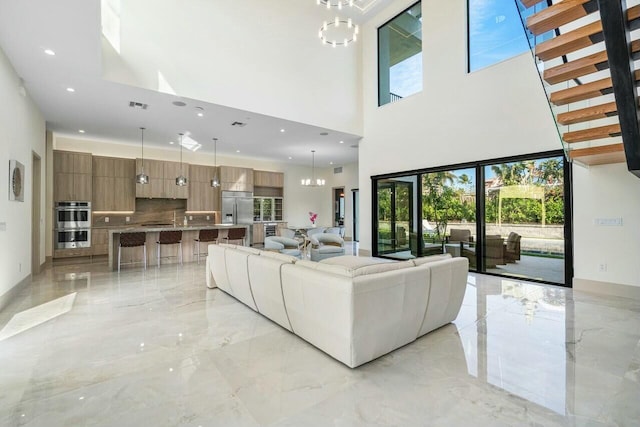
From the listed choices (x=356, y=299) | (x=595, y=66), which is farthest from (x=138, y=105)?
(x=595, y=66)

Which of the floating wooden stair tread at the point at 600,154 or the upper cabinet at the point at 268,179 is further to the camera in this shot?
the upper cabinet at the point at 268,179

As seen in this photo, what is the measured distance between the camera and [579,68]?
299cm

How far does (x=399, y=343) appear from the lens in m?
2.77

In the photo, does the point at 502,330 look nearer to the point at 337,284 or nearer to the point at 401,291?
the point at 401,291

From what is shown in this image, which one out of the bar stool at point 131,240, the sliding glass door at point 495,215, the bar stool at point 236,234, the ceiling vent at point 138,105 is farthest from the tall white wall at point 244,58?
the bar stool at point 236,234

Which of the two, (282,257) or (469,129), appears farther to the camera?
(469,129)

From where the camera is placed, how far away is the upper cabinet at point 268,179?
1150 cm

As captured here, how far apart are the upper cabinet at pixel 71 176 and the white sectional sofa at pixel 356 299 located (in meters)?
7.14

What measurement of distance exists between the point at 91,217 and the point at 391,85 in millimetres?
8816

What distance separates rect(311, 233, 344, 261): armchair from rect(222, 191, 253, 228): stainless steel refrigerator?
166 inches

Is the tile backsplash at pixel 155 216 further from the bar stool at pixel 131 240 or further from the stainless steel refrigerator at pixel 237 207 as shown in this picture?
the bar stool at pixel 131 240

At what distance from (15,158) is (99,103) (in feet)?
5.98

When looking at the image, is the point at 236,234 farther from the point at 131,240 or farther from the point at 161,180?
the point at 161,180

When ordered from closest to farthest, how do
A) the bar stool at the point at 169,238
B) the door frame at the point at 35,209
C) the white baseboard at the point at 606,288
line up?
the white baseboard at the point at 606,288 < the door frame at the point at 35,209 < the bar stool at the point at 169,238
